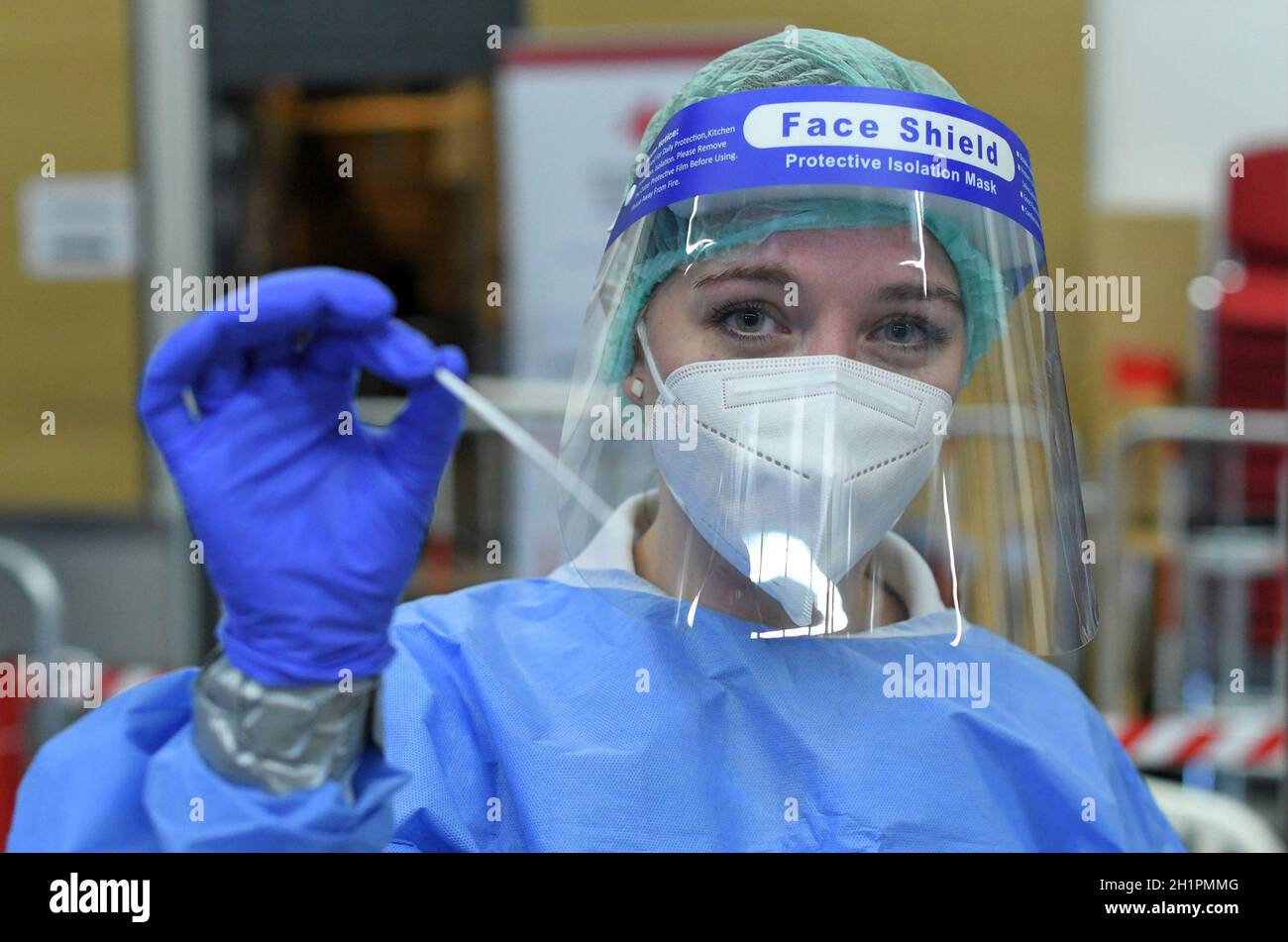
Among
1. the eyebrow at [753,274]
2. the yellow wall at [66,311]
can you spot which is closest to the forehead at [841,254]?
the eyebrow at [753,274]

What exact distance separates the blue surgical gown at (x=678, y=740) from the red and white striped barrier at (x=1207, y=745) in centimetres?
189

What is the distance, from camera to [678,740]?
1.08 m

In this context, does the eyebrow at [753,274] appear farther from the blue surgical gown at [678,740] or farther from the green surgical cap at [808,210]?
the blue surgical gown at [678,740]

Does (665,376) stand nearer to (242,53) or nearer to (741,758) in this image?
(741,758)

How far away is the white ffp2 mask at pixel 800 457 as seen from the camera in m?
1.02

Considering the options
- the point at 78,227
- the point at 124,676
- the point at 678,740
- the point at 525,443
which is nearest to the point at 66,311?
the point at 78,227

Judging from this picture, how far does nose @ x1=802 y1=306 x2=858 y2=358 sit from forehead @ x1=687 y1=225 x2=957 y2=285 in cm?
3

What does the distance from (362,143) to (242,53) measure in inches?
26.3

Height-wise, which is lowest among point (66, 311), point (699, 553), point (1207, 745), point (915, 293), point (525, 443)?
point (1207, 745)

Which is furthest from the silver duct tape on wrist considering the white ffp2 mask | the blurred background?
the blurred background

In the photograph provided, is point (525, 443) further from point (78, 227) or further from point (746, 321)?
point (78, 227)

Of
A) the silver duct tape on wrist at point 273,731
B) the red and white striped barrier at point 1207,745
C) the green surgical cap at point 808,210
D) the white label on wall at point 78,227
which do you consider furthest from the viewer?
the white label on wall at point 78,227

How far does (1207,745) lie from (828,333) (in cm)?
246
